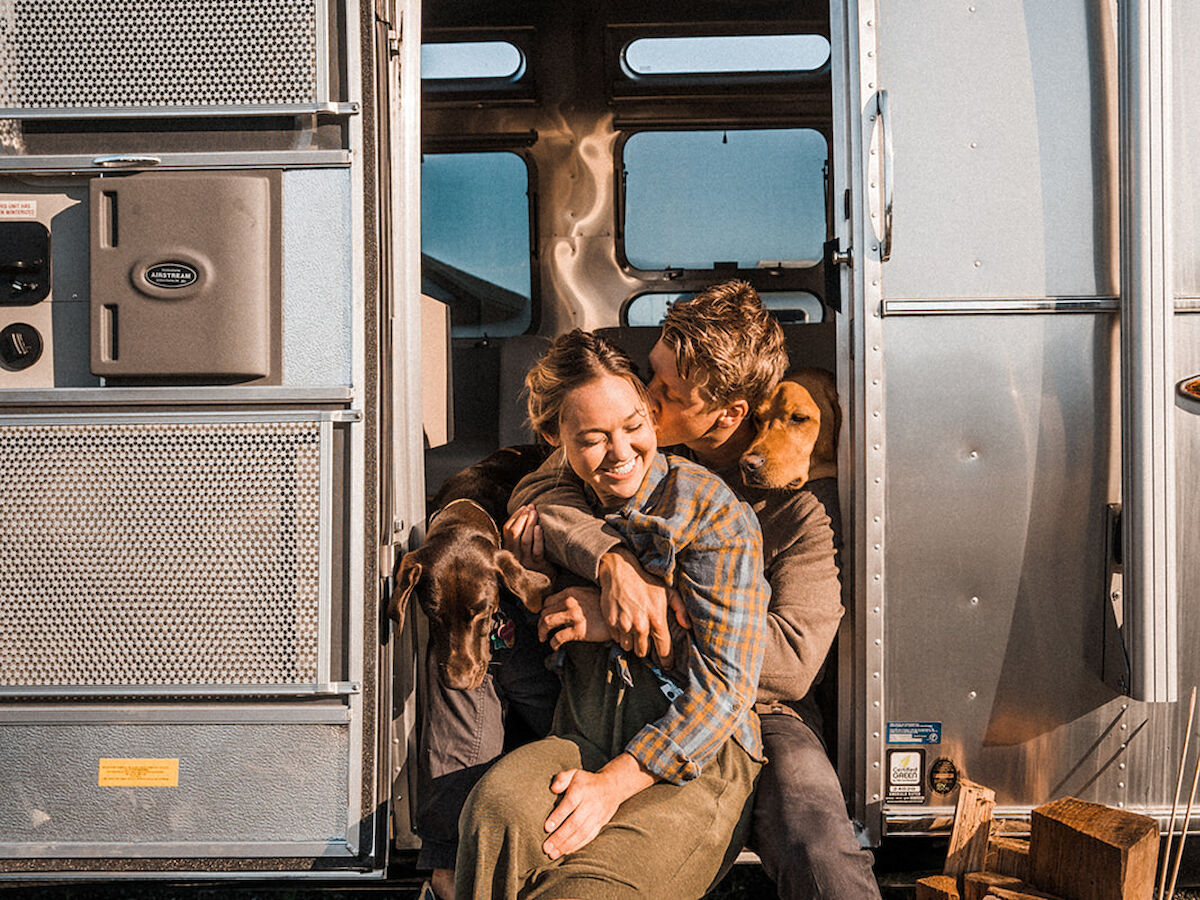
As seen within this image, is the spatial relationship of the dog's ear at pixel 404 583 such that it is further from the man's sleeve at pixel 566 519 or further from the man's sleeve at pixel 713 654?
the man's sleeve at pixel 713 654

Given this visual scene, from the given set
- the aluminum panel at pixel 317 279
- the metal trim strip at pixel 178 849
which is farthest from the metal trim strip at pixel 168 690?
the aluminum panel at pixel 317 279

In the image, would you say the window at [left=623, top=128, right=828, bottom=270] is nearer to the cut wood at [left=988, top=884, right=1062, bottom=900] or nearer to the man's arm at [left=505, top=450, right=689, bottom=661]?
the man's arm at [left=505, top=450, right=689, bottom=661]

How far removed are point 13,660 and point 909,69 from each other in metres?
2.60

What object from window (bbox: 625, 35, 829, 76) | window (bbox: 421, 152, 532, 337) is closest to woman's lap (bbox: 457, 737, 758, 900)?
window (bbox: 421, 152, 532, 337)

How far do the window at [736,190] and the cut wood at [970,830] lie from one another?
7.65ft

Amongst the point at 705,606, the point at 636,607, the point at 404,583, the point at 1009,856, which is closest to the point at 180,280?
the point at 404,583

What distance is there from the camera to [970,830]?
220 cm

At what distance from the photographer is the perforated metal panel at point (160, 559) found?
210cm

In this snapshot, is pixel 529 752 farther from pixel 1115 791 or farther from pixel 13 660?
pixel 1115 791

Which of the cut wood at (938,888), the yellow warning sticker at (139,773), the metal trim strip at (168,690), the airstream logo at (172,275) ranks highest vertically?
the airstream logo at (172,275)

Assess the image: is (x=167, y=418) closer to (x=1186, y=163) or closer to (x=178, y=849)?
(x=178, y=849)

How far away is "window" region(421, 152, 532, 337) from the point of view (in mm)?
3848

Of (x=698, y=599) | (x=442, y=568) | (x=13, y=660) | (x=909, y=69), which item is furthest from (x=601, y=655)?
(x=909, y=69)

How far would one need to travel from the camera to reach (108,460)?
2096mm
